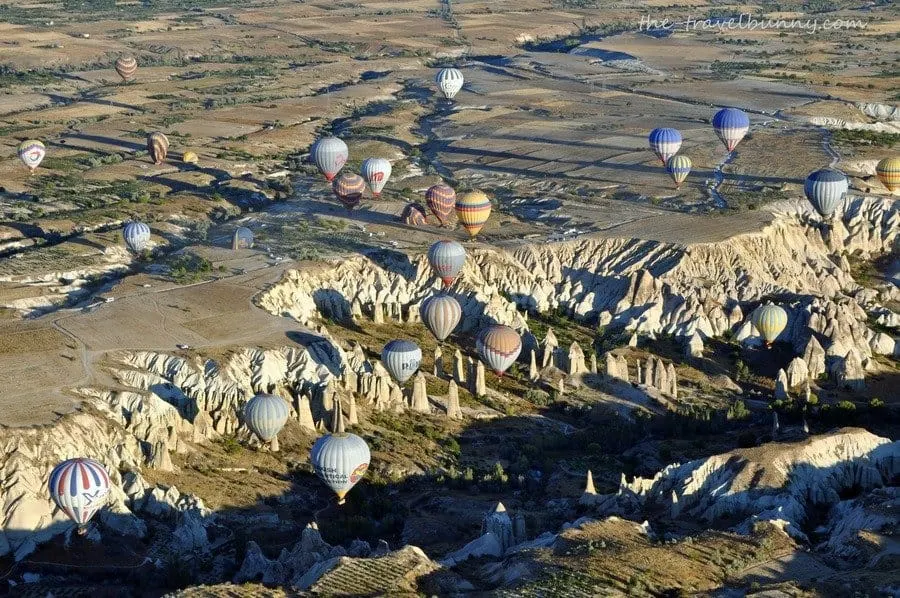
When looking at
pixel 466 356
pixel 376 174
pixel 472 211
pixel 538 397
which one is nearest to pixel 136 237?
pixel 376 174

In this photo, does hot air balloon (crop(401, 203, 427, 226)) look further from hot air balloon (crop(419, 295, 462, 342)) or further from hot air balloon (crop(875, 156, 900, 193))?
hot air balloon (crop(875, 156, 900, 193))

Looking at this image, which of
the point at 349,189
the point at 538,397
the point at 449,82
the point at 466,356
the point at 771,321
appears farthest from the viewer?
the point at 449,82

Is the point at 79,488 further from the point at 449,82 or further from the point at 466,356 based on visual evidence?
the point at 449,82

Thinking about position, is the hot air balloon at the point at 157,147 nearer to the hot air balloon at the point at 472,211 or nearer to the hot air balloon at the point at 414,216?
the hot air balloon at the point at 414,216

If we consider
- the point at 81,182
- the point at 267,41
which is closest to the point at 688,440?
the point at 81,182

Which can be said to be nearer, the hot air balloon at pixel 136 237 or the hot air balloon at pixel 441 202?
the hot air balloon at pixel 136 237

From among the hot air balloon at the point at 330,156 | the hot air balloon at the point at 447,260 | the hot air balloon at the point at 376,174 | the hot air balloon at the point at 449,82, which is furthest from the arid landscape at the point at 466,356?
the hot air balloon at the point at 449,82
